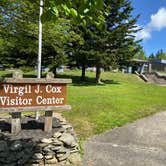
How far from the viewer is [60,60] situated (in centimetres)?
2745

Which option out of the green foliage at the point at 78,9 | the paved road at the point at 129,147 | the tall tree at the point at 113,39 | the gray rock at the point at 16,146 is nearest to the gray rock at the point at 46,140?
the gray rock at the point at 16,146

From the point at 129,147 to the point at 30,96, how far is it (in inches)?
116

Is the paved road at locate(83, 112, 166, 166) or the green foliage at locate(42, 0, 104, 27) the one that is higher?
the green foliage at locate(42, 0, 104, 27)

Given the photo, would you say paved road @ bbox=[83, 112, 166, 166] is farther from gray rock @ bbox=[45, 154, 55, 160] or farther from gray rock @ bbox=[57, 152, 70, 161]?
gray rock @ bbox=[45, 154, 55, 160]

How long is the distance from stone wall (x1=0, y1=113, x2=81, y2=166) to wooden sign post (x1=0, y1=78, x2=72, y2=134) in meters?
0.60

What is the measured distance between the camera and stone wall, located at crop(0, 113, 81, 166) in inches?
245

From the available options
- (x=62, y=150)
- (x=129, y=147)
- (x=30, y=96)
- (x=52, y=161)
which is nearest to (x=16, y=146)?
(x=52, y=161)

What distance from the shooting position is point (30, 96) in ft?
23.3

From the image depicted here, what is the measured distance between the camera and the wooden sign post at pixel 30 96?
684 cm

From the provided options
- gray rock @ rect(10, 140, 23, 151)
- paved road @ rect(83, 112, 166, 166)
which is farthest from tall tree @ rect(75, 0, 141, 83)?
gray rock @ rect(10, 140, 23, 151)

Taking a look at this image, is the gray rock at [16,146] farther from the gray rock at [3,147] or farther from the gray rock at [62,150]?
the gray rock at [62,150]

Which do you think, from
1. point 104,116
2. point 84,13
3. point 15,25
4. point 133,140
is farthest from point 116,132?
A: point 84,13

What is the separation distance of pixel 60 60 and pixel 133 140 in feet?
63.2

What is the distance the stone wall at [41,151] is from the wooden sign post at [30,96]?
595mm
